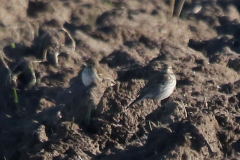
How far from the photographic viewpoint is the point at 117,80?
8.56 meters

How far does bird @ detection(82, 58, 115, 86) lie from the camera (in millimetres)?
8302

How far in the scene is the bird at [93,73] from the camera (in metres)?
8.30

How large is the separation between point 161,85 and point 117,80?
0.67 m

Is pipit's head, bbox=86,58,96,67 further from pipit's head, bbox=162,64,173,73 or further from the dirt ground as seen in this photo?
pipit's head, bbox=162,64,173,73

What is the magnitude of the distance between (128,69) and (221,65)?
1387 millimetres

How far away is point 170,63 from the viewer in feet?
29.2

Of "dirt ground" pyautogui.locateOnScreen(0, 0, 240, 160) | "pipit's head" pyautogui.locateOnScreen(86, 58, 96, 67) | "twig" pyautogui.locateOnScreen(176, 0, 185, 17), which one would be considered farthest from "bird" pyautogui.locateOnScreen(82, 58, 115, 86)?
"twig" pyautogui.locateOnScreen(176, 0, 185, 17)

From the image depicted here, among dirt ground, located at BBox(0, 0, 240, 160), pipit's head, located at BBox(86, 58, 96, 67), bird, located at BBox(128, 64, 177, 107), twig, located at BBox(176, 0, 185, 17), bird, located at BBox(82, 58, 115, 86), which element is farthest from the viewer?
twig, located at BBox(176, 0, 185, 17)

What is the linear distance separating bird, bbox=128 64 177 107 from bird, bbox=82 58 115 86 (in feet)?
1.70

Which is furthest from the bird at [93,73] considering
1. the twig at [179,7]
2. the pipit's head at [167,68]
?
the twig at [179,7]

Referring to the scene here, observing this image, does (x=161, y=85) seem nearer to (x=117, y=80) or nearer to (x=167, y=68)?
(x=167, y=68)

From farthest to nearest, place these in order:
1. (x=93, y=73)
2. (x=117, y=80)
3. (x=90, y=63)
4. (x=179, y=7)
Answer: (x=179, y=7)
(x=90, y=63)
(x=117, y=80)
(x=93, y=73)

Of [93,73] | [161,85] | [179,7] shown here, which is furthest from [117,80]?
[179,7]

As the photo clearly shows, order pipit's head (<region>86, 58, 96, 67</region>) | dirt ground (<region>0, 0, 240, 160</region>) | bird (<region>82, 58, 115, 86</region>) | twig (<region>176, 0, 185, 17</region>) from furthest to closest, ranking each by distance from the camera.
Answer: twig (<region>176, 0, 185, 17</region>) < pipit's head (<region>86, 58, 96, 67</region>) < bird (<region>82, 58, 115, 86</region>) < dirt ground (<region>0, 0, 240, 160</region>)
